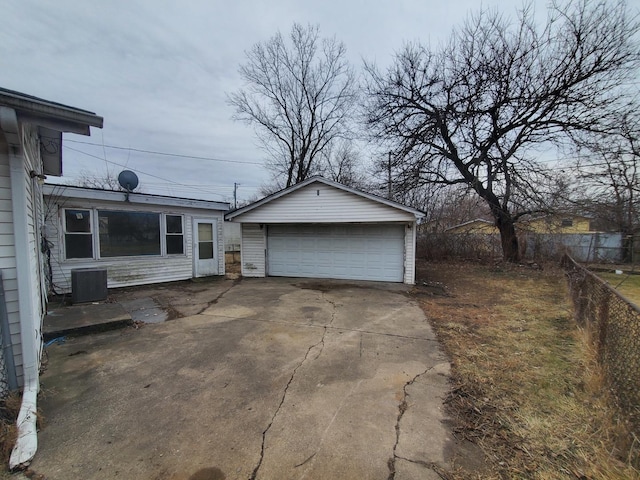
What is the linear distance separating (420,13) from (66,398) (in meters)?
12.9

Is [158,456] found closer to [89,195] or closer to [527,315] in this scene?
[527,315]

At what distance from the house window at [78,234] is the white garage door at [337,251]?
Answer: 555 cm

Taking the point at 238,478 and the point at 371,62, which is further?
the point at 371,62

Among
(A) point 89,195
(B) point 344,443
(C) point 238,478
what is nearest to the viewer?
(C) point 238,478

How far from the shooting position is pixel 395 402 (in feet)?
9.83

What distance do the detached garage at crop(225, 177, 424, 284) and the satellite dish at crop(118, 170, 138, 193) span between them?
3.26 meters

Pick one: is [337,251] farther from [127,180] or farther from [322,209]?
[127,180]

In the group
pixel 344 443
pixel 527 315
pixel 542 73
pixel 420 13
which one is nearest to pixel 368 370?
pixel 344 443

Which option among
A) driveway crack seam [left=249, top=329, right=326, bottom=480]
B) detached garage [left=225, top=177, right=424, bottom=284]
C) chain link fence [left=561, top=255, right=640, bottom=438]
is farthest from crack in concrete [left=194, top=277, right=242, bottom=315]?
chain link fence [left=561, top=255, right=640, bottom=438]

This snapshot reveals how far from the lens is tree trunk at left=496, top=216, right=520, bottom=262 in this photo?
46.6ft

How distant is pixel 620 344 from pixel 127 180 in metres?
10.6

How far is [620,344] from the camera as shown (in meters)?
2.89

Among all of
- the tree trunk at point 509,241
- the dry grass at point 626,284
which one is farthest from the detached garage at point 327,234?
the tree trunk at point 509,241

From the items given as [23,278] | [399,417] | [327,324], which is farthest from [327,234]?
[23,278]
